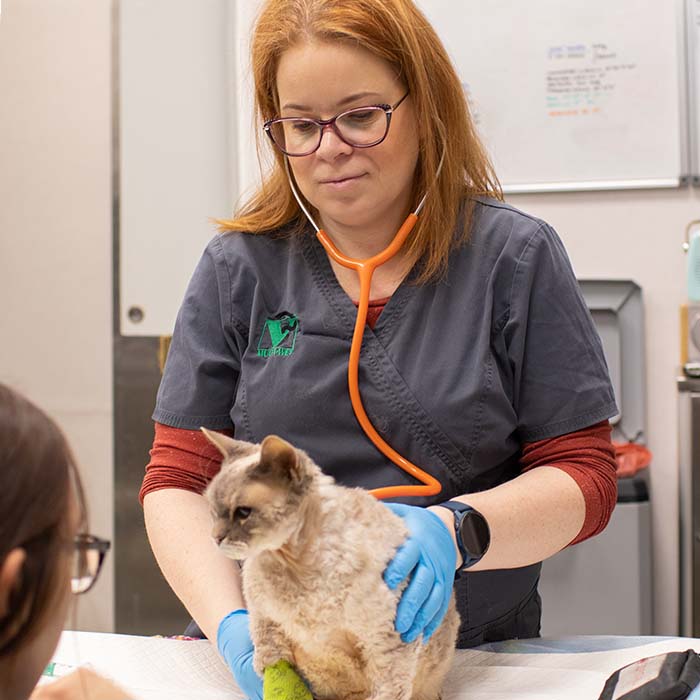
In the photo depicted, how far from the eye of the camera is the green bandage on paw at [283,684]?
990 mm

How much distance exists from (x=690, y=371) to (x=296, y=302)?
63.5 inches

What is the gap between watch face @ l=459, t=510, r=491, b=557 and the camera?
3.64 ft

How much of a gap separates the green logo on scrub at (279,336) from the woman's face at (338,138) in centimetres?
16

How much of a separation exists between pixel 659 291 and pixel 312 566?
2201 mm

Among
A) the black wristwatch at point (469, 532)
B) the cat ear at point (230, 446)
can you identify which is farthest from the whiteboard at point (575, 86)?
the cat ear at point (230, 446)

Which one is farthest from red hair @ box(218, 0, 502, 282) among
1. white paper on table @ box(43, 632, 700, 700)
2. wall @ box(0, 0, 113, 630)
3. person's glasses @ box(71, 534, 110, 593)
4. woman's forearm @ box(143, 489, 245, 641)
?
wall @ box(0, 0, 113, 630)

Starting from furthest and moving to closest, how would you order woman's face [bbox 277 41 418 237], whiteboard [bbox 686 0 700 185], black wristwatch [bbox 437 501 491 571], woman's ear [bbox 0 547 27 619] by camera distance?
whiteboard [bbox 686 0 700 185], woman's face [bbox 277 41 418 237], black wristwatch [bbox 437 501 491 571], woman's ear [bbox 0 547 27 619]

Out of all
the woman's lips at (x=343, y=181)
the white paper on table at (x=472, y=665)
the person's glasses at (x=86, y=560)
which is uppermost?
the woman's lips at (x=343, y=181)

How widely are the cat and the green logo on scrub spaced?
1.05 ft

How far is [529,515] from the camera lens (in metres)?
1.19

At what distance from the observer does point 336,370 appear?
1.27m

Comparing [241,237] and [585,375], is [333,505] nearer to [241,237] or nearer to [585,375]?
[585,375]

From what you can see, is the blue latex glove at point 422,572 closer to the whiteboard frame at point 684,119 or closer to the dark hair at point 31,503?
the dark hair at point 31,503

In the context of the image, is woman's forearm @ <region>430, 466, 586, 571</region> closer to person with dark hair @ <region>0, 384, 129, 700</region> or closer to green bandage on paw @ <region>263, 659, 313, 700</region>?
green bandage on paw @ <region>263, 659, 313, 700</region>
